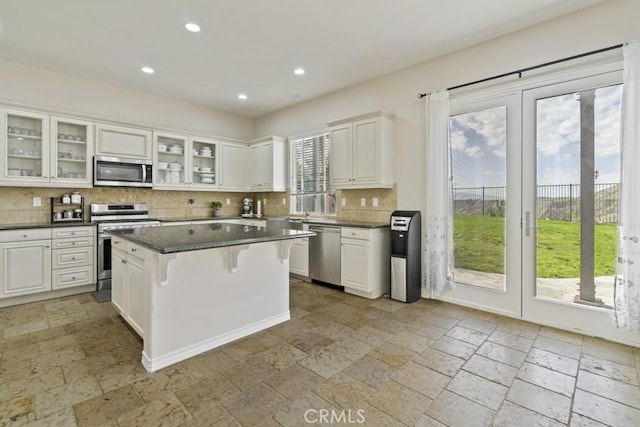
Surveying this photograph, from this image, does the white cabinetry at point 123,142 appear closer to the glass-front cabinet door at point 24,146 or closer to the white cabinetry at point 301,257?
the glass-front cabinet door at point 24,146

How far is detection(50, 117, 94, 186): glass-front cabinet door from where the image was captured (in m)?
4.11

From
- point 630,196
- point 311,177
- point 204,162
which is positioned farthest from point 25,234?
point 630,196

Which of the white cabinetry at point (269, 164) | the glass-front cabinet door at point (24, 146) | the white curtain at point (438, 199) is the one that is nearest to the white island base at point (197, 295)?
the white curtain at point (438, 199)

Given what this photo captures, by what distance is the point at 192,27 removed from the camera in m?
3.18

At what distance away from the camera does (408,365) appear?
2.37 meters

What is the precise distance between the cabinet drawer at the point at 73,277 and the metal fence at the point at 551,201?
15.6 ft

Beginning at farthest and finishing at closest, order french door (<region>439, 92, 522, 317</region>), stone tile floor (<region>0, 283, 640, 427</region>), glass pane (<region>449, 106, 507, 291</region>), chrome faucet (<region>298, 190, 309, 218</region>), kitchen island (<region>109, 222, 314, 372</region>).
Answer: chrome faucet (<region>298, 190, 309, 218</region>) < glass pane (<region>449, 106, 507, 291</region>) < french door (<region>439, 92, 522, 317</region>) < kitchen island (<region>109, 222, 314, 372</region>) < stone tile floor (<region>0, 283, 640, 427</region>)

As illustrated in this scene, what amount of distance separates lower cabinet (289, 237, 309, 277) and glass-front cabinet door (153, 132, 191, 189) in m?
2.27

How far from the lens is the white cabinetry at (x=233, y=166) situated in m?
5.88

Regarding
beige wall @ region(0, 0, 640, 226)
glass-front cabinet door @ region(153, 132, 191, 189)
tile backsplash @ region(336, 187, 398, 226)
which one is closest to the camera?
beige wall @ region(0, 0, 640, 226)

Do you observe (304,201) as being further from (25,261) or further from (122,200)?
(25,261)

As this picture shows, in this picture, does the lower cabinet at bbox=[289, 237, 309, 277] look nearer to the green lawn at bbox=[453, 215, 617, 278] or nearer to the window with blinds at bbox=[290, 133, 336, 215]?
the window with blinds at bbox=[290, 133, 336, 215]

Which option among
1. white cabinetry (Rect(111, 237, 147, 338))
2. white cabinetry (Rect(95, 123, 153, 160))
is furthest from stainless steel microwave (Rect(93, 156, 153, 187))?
white cabinetry (Rect(111, 237, 147, 338))

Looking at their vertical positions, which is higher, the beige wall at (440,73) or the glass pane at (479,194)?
the beige wall at (440,73)
